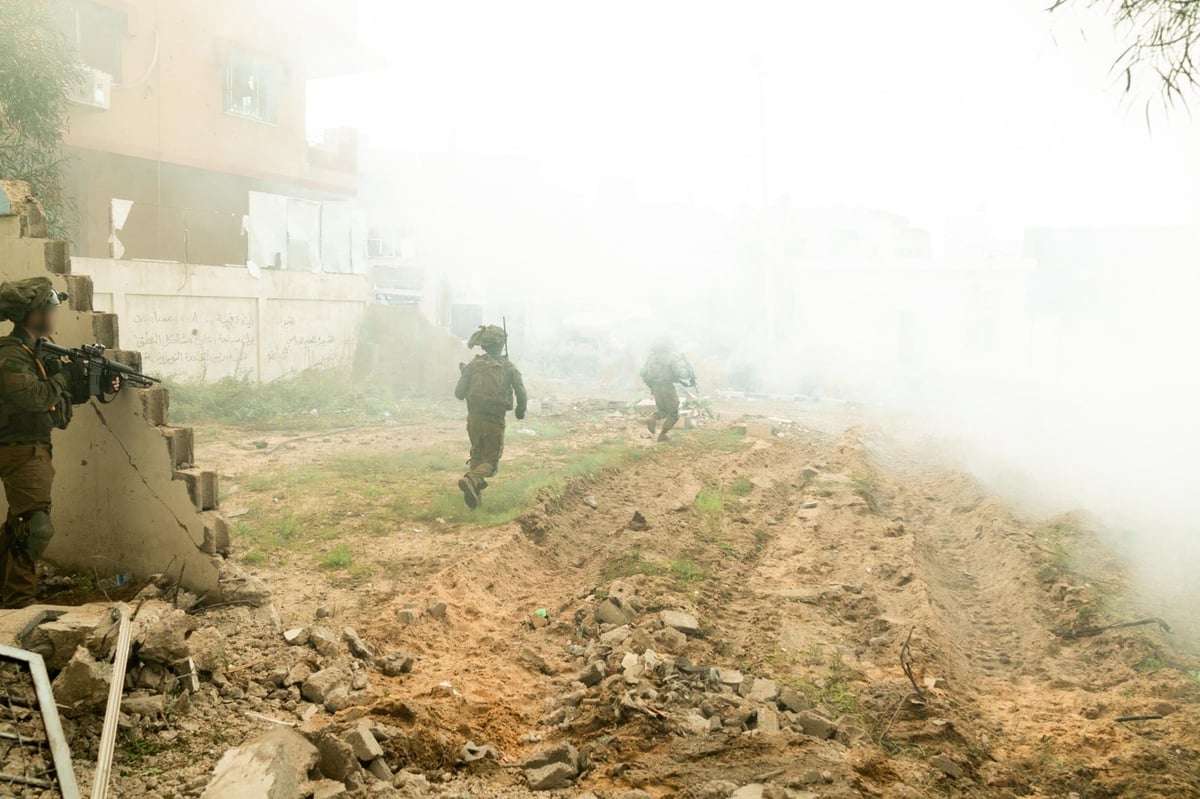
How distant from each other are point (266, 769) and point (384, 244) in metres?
27.2

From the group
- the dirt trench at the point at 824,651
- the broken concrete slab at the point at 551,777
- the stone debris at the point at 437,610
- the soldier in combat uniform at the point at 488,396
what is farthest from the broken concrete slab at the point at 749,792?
the soldier in combat uniform at the point at 488,396

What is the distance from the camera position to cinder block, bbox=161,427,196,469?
5195 mm

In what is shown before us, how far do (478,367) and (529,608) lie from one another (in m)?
3.27

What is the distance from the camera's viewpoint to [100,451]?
17.9 feet

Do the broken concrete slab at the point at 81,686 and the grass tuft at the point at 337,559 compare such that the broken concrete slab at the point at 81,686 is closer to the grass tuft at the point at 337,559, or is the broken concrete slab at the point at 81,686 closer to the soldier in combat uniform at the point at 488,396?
the grass tuft at the point at 337,559

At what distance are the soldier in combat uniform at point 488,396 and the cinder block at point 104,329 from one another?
360 cm

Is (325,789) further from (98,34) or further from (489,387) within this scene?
(98,34)

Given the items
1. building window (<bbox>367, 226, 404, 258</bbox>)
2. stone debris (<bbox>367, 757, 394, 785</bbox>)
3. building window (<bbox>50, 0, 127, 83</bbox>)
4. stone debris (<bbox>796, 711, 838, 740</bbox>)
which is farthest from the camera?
building window (<bbox>367, 226, 404, 258</bbox>)

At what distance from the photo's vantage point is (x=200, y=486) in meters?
5.19

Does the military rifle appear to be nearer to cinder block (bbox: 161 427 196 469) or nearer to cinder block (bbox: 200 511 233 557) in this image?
cinder block (bbox: 161 427 196 469)

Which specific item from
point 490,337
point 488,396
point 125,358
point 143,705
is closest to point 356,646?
point 143,705

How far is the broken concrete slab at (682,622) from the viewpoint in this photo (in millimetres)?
5391

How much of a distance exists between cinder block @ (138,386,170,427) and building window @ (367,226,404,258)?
2379cm

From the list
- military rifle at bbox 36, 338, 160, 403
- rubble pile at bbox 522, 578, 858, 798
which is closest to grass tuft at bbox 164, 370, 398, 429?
military rifle at bbox 36, 338, 160, 403
